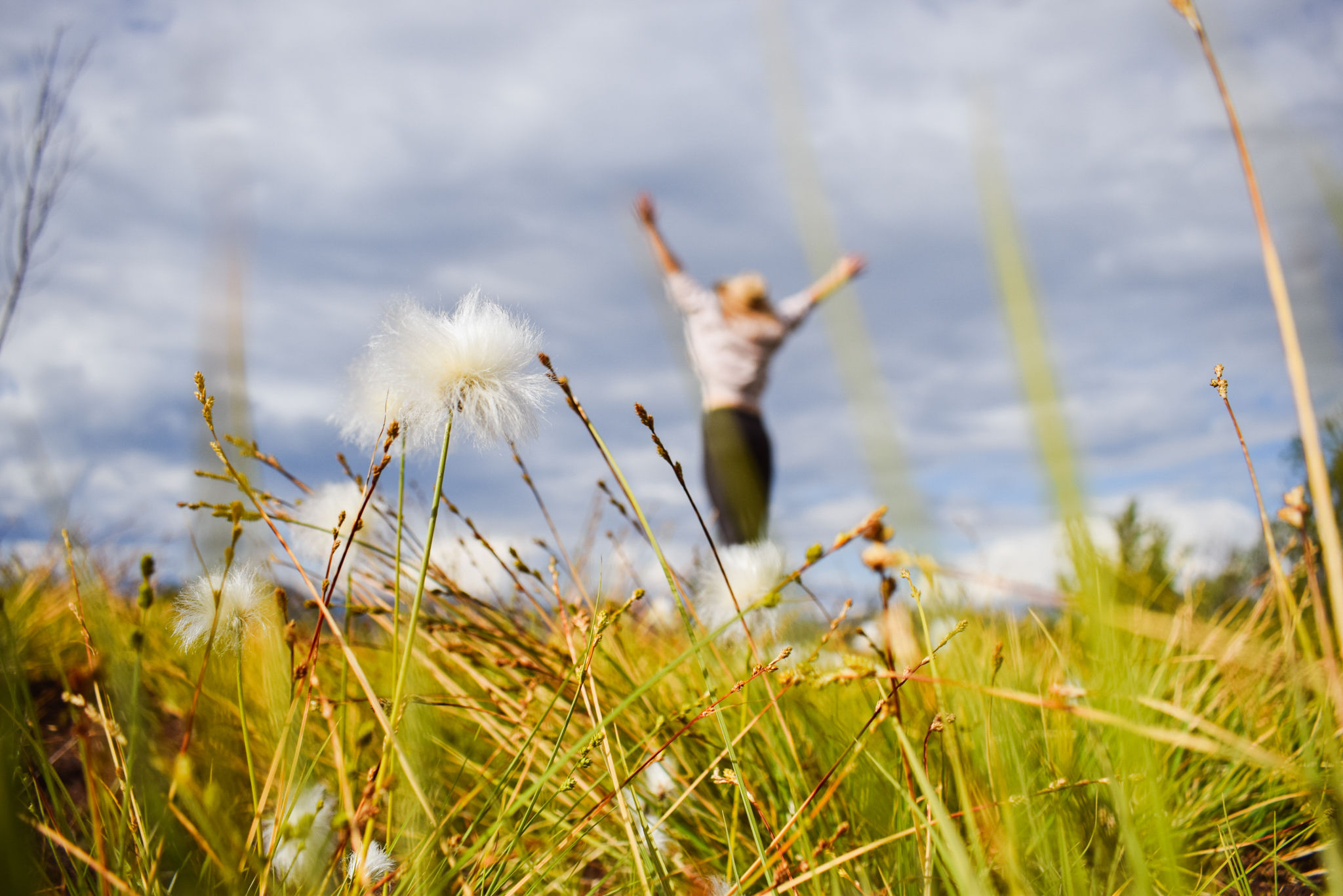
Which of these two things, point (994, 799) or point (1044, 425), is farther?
point (994, 799)

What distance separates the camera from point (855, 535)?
66 cm

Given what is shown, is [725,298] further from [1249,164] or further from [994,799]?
[1249,164]

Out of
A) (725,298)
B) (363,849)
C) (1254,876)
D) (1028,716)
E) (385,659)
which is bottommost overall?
(1254,876)

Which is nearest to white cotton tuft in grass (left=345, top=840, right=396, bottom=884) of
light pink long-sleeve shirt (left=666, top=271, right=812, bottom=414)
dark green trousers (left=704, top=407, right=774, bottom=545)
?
dark green trousers (left=704, top=407, right=774, bottom=545)

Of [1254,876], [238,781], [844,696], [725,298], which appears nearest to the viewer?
[238,781]

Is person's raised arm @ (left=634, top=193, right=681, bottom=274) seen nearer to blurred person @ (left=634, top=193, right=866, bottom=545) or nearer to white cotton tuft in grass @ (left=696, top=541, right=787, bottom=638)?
blurred person @ (left=634, top=193, right=866, bottom=545)

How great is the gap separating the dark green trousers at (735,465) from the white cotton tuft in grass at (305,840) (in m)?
2.76

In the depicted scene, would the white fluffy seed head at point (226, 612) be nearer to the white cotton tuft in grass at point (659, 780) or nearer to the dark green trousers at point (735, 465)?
the white cotton tuft in grass at point (659, 780)

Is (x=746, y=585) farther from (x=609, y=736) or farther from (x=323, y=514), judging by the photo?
(x=323, y=514)

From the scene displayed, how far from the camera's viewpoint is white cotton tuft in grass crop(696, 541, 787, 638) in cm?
138

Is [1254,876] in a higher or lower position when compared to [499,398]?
lower

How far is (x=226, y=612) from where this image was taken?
854 mm

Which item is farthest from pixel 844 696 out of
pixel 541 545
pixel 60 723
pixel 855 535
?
pixel 60 723

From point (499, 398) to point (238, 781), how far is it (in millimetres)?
742
